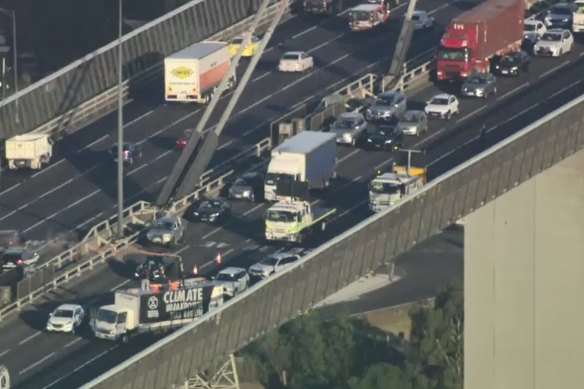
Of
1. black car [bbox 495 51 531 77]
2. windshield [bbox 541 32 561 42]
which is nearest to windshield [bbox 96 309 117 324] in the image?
black car [bbox 495 51 531 77]

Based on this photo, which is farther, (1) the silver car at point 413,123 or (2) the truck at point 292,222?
(1) the silver car at point 413,123

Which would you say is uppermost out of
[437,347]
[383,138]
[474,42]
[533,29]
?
[474,42]

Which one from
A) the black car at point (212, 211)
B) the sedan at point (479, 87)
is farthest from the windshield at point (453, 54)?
the black car at point (212, 211)

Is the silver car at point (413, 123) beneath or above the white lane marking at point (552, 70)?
above

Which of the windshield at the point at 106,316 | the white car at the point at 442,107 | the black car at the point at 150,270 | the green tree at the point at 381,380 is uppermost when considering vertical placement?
the windshield at the point at 106,316

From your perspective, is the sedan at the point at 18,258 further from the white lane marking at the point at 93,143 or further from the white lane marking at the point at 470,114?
the white lane marking at the point at 470,114

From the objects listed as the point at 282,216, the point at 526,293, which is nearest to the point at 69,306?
the point at 282,216

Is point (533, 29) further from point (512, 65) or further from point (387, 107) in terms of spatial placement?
point (387, 107)
